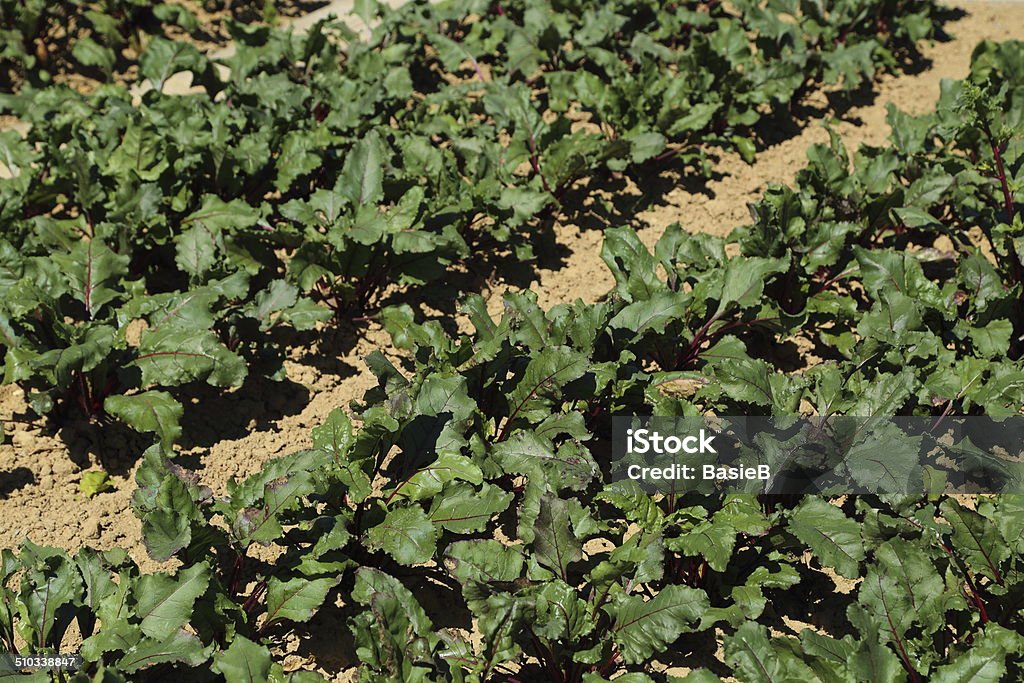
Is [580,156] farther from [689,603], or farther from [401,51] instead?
[689,603]

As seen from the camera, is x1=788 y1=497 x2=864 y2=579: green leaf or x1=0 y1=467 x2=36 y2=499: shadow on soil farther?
x1=0 y1=467 x2=36 y2=499: shadow on soil

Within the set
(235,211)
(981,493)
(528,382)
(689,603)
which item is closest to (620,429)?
(528,382)

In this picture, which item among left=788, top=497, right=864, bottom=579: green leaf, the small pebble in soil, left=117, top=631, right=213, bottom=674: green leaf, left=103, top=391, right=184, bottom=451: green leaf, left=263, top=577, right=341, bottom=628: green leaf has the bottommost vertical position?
the small pebble in soil

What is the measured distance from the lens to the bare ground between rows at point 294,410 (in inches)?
159

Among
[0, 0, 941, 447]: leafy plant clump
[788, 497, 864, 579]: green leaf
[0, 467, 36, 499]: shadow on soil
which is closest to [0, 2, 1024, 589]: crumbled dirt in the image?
[0, 467, 36, 499]: shadow on soil

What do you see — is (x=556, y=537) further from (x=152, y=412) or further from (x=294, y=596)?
(x=152, y=412)

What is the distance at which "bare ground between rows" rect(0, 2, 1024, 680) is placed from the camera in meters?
4.04

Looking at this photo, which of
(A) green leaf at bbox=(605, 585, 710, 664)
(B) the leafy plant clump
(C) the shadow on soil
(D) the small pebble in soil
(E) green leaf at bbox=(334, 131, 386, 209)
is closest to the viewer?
(A) green leaf at bbox=(605, 585, 710, 664)

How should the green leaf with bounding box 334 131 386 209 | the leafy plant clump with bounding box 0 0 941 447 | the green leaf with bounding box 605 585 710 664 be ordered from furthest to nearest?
the green leaf with bounding box 334 131 386 209
the leafy plant clump with bounding box 0 0 941 447
the green leaf with bounding box 605 585 710 664

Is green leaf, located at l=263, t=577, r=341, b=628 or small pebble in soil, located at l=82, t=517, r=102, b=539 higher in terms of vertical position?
green leaf, located at l=263, t=577, r=341, b=628

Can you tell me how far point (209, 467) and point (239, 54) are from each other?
330 centimetres

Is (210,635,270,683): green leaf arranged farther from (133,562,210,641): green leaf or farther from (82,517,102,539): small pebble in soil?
(82,517,102,539): small pebble in soil

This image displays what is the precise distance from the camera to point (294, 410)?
471cm

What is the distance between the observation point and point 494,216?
530cm
